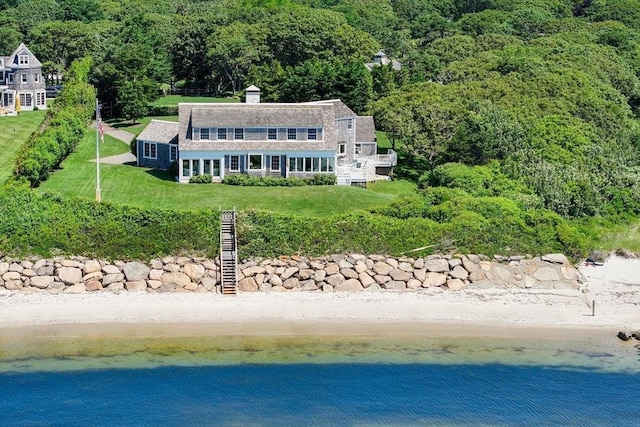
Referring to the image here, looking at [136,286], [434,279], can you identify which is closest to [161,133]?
[136,286]

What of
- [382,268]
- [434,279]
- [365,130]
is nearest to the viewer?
[434,279]

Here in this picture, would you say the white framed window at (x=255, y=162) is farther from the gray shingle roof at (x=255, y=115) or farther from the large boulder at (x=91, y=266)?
the large boulder at (x=91, y=266)

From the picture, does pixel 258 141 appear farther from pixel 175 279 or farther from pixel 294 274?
pixel 175 279

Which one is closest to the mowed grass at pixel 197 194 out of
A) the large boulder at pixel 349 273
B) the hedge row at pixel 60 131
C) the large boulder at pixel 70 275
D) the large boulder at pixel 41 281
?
the hedge row at pixel 60 131

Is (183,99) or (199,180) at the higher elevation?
(183,99)

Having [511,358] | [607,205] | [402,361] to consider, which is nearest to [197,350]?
[402,361]

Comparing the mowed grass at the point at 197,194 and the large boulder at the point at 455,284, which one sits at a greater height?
the mowed grass at the point at 197,194

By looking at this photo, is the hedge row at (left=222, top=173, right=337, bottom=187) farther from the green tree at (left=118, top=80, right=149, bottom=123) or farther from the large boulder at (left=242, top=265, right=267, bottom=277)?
the green tree at (left=118, top=80, right=149, bottom=123)

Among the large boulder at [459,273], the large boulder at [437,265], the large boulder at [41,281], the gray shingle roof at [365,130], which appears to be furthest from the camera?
the gray shingle roof at [365,130]
